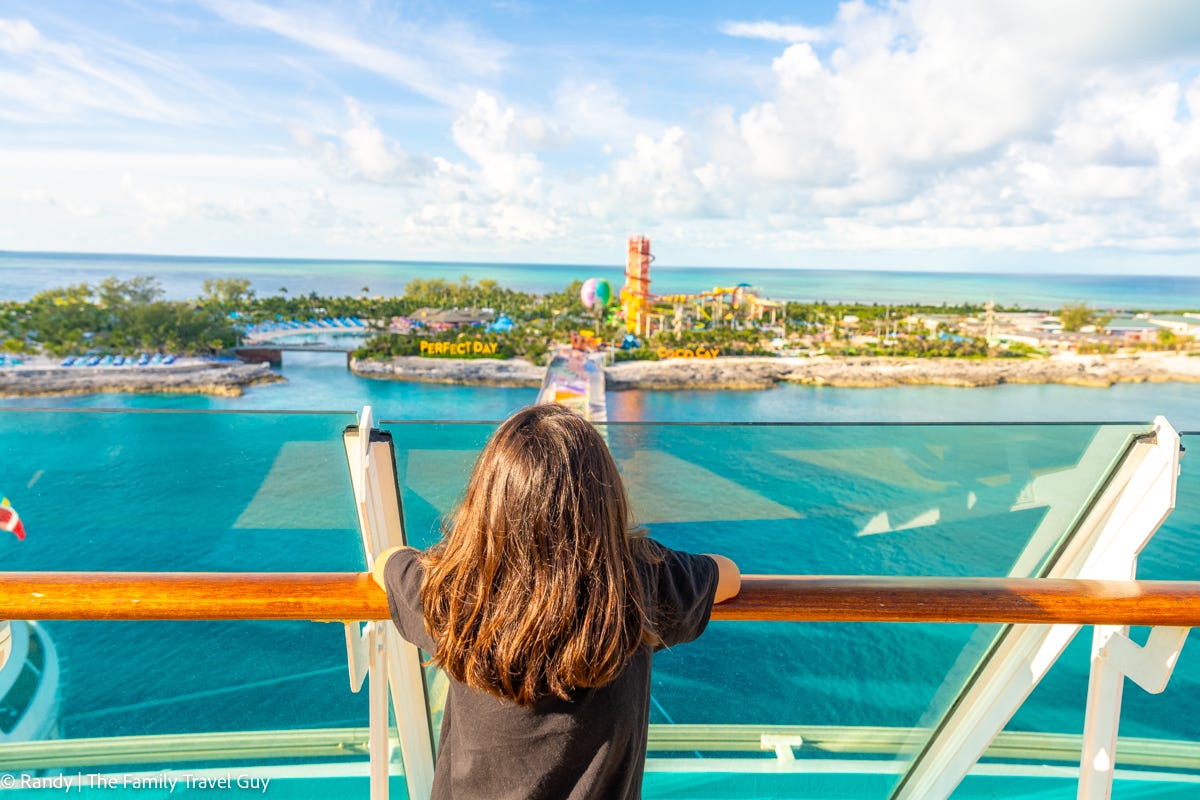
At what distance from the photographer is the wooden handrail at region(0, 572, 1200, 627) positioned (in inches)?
22.7

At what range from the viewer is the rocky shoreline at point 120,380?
31.0 metres

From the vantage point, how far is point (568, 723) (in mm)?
524

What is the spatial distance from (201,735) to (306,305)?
47194 millimetres

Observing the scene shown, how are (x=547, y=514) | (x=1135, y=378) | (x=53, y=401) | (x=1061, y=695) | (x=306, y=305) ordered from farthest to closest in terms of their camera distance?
1. (x=306, y=305)
2. (x=1135, y=378)
3. (x=53, y=401)
4. (x=1061, y=695)
5. (x=547, y=514)

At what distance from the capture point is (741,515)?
1.13 metres

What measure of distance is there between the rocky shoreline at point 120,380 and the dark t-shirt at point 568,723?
33.8 metres

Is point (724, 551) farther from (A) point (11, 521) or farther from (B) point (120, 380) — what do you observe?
(B) point (120, 380)

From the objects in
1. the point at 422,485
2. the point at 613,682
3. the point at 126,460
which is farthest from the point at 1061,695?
the point at 126,460

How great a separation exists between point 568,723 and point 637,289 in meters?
40.2

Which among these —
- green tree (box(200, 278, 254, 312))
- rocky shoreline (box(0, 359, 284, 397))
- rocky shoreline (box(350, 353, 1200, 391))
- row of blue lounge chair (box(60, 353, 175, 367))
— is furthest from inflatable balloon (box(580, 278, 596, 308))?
green tree (box(200, 278, 254, 312))

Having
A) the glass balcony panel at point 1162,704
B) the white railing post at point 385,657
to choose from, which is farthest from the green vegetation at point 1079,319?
the white railing post at point 385,657

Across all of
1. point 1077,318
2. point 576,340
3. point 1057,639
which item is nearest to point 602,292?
point 576,340

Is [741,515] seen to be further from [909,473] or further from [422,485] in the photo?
[422,485]

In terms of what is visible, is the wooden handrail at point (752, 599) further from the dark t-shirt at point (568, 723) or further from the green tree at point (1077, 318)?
the green tree at point (1077, 318)
